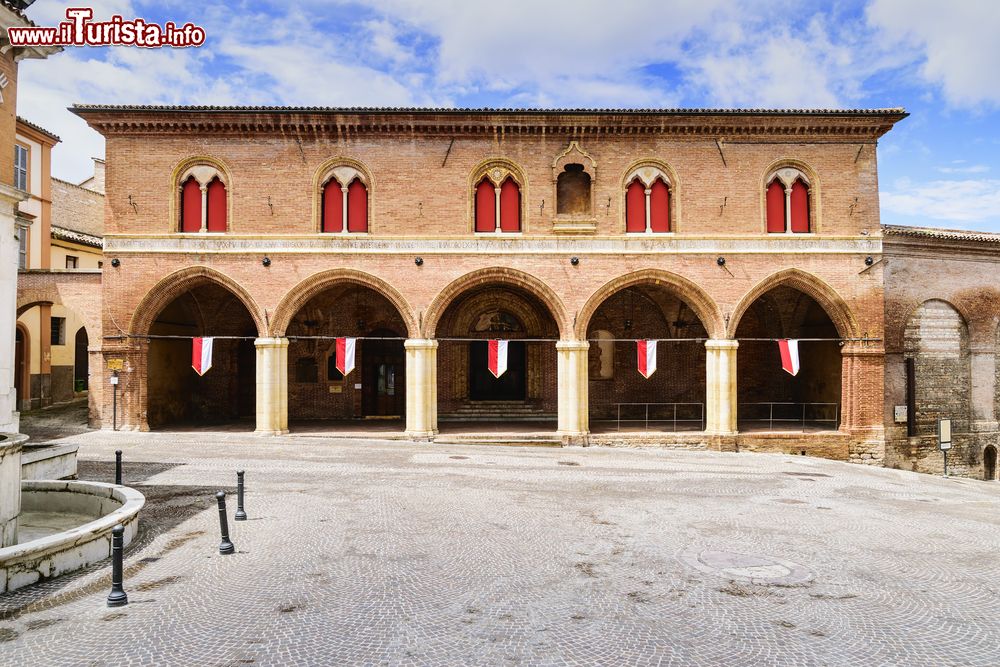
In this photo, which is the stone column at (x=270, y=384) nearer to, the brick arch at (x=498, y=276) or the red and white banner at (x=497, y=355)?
the brick arch at (x=498, y=276)

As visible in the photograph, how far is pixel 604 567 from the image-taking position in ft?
26.6

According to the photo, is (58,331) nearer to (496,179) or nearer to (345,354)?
(345,354)

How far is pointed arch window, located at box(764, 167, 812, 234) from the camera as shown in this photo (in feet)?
65.6

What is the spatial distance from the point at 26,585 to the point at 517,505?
7.23 metres

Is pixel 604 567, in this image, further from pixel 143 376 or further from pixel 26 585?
pixel 143 376

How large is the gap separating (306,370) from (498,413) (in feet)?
25.3

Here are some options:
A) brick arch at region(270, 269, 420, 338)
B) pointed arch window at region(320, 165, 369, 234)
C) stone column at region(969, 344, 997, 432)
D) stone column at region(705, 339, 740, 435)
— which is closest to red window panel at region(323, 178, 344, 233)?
pointed arch window at region(320, 165, 369, 234)

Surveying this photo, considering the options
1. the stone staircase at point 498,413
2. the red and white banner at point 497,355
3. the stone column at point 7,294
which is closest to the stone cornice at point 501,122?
the red and white banner at point 497,355

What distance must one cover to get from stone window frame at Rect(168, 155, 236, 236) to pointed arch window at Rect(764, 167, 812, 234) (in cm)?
1738

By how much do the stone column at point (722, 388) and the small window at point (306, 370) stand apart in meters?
14.6

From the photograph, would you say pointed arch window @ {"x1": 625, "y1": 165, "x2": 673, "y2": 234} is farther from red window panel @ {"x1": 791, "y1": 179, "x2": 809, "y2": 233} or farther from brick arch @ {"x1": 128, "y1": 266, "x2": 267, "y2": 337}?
→ brick arch @ {"x1": 128, "y1": 266, "x2": 267, "y2": 337}

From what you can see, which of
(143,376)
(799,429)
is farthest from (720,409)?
(143,376)

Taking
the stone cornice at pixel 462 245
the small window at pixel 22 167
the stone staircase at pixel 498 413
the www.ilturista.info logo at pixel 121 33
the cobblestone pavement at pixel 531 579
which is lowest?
the cobblestone pavement at pixel 531 579

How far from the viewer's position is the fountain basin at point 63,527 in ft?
23.0
